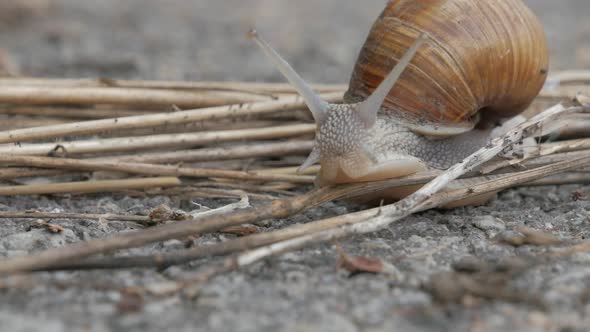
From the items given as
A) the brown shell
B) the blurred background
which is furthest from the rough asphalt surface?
the blurred background

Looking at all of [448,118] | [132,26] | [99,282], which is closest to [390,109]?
[448,118]

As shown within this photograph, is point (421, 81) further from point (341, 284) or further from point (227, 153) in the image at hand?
point (341, 284)

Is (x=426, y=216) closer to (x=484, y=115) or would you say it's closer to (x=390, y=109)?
(x=390, y=109)

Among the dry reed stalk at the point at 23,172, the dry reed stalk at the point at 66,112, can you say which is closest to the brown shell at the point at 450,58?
the dry reed stalk at the point at 66,112

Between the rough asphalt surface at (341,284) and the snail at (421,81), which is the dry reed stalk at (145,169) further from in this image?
the snail at (421,81)

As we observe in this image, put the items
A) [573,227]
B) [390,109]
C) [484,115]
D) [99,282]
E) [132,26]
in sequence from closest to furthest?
[99,282] → [573,227] → [390,109] → [484,115] → [132,26]
